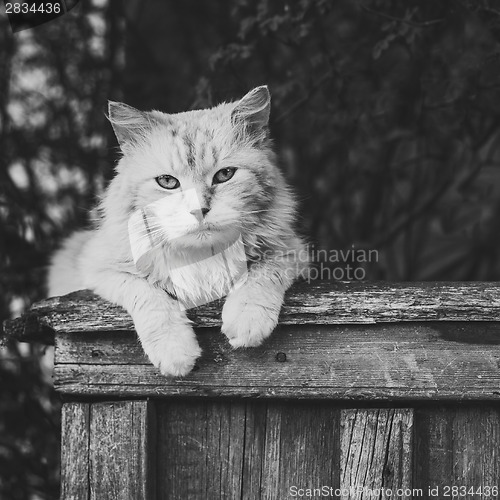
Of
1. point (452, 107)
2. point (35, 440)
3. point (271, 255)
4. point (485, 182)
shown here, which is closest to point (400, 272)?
point (485, 182)

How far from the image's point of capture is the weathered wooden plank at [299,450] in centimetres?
170

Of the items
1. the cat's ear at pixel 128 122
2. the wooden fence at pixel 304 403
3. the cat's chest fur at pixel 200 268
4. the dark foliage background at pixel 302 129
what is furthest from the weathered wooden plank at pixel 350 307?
the dark foliage background at pixel 302 129

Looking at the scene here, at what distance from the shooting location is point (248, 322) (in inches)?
63.8

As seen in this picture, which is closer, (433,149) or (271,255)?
(271,255)

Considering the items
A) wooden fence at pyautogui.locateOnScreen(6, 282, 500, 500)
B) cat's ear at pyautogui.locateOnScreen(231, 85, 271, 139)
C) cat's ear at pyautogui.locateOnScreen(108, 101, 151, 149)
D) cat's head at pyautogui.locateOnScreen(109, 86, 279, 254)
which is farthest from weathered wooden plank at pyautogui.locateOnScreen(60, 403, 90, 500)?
cat's ear at pyautogui.locateOnScreen(231, 85, 271, 139)

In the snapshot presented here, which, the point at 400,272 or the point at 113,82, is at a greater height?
the point at 113,82

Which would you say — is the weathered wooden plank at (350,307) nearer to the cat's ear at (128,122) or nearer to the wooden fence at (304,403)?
the wooden fence at (304,403)

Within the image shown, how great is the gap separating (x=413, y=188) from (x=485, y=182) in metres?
0.50

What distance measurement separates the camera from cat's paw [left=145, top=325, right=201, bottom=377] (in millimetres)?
1629

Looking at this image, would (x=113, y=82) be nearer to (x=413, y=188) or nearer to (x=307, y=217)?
(x=307, y=217)

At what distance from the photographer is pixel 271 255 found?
197cm

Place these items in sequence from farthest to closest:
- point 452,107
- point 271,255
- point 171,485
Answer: point 452,107, point 271,255, point 171,485

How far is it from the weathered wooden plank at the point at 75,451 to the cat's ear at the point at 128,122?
0.79 m

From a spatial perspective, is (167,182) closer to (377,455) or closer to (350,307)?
(350,307)
